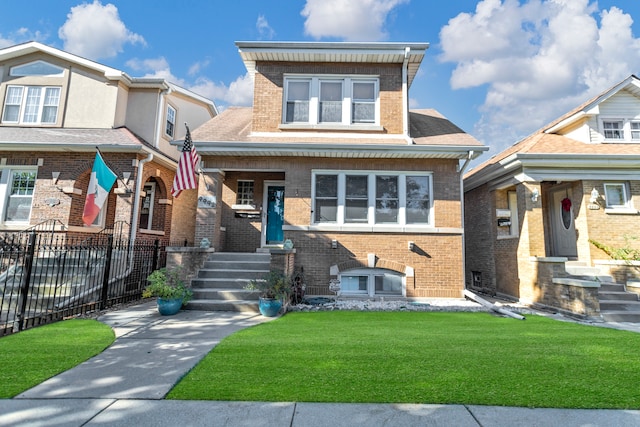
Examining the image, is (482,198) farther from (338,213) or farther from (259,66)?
(259,66)

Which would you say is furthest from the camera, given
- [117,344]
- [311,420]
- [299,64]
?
[299,64]

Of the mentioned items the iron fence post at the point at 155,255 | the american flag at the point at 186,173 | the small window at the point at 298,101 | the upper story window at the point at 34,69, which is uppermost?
the upper story window at the point at 34,69

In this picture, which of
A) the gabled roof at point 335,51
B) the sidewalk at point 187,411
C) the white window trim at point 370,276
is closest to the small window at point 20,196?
the gabled roof at point 335,51

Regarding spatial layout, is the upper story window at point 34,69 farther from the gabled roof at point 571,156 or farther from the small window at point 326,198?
the gabled roof at point 571,156

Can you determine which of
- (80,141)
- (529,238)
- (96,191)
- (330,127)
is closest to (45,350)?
(96,191)

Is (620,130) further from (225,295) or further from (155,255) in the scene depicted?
(155,255)

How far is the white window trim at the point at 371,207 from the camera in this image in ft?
30.5

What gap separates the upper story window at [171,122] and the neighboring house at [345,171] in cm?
412

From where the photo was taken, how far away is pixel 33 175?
11.2 m

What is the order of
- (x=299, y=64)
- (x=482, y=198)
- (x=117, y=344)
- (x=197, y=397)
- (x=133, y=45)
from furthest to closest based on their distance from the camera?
(x=133, y=45) < (x=482, y=198) < (x=299, y=64) < (x=117, y=344) < (x=197, y=397)

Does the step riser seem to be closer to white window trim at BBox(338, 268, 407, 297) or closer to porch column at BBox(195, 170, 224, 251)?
porch column at BBox(195, 170, 224, 251)

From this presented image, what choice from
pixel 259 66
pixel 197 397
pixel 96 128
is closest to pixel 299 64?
pixel 259 66

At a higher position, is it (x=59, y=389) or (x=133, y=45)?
(x=133, y=45)

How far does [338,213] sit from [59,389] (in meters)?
7.19
